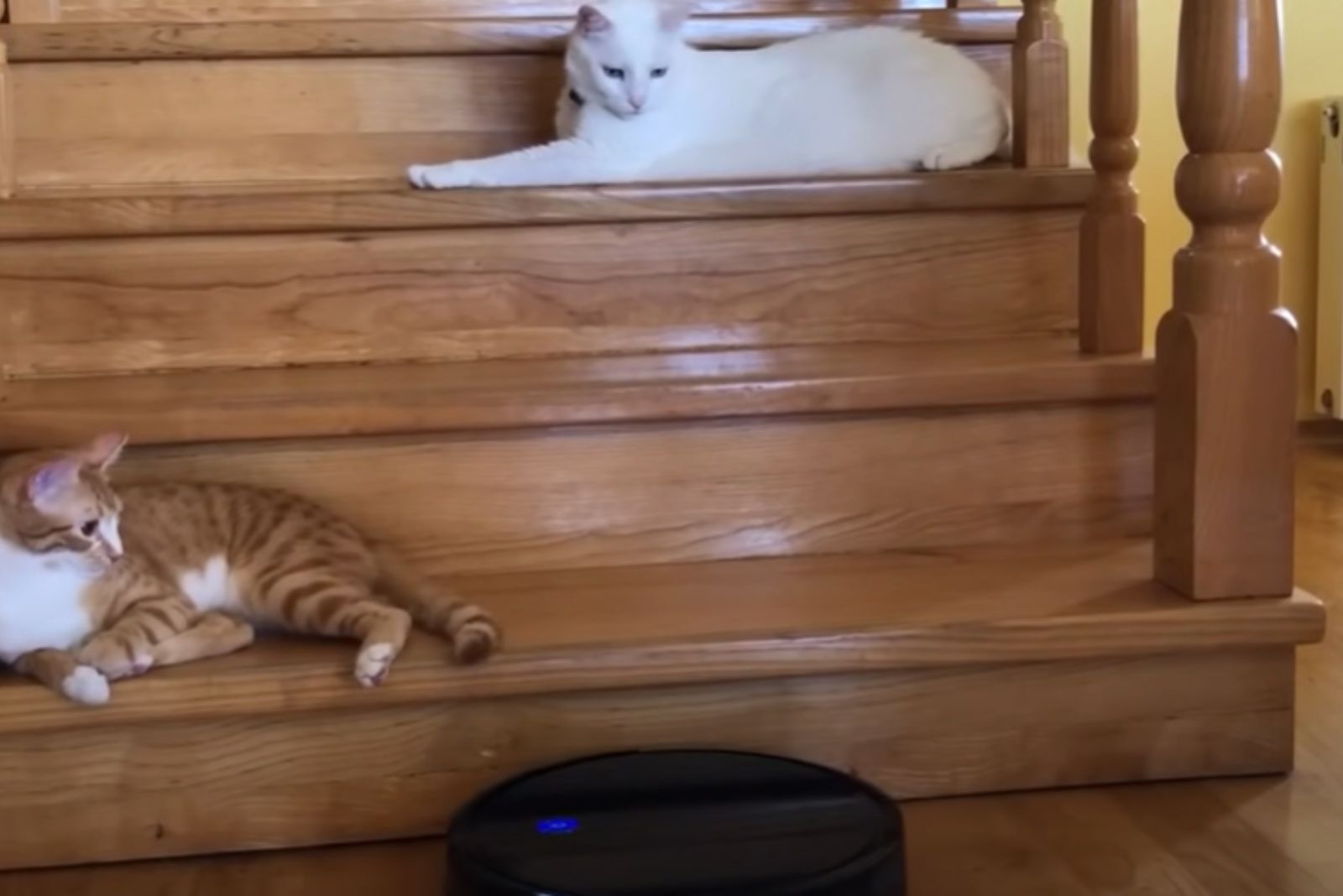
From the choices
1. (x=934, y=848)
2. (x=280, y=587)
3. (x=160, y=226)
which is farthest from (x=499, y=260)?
(x=934, y=848)

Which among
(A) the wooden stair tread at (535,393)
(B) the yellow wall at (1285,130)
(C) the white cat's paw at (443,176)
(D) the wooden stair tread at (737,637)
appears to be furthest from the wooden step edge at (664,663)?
(B) the yellow wall at (1285,130)

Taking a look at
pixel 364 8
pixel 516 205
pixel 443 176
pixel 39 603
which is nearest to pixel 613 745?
pixel 39 603

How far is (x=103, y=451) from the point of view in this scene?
49.4 inches

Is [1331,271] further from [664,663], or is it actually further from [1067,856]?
[664,663]

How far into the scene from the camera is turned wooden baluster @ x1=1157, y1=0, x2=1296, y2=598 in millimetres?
1257

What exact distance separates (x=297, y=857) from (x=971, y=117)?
112cm

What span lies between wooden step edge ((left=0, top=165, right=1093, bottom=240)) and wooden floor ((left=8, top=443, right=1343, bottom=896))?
1.82 feet

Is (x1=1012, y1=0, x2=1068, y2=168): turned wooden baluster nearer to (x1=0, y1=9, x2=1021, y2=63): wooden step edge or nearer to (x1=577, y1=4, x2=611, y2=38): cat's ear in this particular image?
(x1=0, y1=9, x2=1021, y2=63): wooden step edge

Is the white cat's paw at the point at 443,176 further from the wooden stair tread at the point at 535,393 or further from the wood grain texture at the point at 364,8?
the wood grain texture at the point at 364,8

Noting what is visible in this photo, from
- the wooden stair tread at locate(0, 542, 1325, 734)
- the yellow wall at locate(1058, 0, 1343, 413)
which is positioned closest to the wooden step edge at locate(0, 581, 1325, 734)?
the wooden stair tread at locate(0, 542, 1325, 734)

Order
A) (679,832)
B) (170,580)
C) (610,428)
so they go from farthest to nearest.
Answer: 1. (610,428)
2. (170,580)
3. (679,832)

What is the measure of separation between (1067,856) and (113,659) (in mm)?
728

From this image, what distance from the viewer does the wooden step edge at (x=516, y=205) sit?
4.97ft

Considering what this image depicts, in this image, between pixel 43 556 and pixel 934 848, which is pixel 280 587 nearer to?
pixel 43 556
